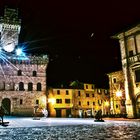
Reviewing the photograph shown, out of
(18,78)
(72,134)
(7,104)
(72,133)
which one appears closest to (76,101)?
(18,78)

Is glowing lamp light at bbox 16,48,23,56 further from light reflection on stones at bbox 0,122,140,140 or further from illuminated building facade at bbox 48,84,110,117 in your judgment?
light reflection on stones at bbox 0,122,140,140

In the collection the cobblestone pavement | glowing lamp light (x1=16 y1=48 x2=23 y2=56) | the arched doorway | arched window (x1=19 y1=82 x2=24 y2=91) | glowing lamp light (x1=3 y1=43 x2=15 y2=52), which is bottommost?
the cobblestone pavement

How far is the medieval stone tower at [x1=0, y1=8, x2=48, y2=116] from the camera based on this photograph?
5409 centimetres

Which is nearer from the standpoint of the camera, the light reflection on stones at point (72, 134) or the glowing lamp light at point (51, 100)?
the light reflection on stones at point (72, 134)

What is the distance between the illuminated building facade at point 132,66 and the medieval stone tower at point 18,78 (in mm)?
25406

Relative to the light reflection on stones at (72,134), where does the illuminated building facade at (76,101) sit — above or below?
above

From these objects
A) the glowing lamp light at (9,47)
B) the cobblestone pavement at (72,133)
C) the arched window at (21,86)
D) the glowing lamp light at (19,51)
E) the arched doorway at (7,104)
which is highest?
the glowing lamp light at (9,47)

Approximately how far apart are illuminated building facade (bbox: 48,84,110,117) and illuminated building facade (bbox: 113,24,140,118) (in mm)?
27462

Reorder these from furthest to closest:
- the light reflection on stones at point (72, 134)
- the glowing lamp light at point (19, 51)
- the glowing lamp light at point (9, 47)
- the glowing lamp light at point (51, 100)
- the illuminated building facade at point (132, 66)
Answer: the glowing lamp light at point (51, 100)
the glowing lamp light at point (9, 47)
the glowing lamp light at point (19, 51)
the illuminated building facade at point (132, 66)
the light reflection on stones at point (72, 134)

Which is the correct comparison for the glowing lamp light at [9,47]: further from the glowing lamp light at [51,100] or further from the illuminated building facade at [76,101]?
the glowing lamp light at [51,100]

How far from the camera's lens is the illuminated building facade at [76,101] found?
6479cm

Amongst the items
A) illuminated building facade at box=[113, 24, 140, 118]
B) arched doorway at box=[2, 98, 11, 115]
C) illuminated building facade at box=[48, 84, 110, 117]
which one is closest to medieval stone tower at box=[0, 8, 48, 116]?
arched doorway at box=[2, 98, 11, 115]

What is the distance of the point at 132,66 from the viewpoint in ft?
115

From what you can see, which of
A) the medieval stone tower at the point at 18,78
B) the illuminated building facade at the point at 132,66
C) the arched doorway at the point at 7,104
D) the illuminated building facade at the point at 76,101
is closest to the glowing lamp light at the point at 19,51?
the medieval stone tower at the point at 18,78
